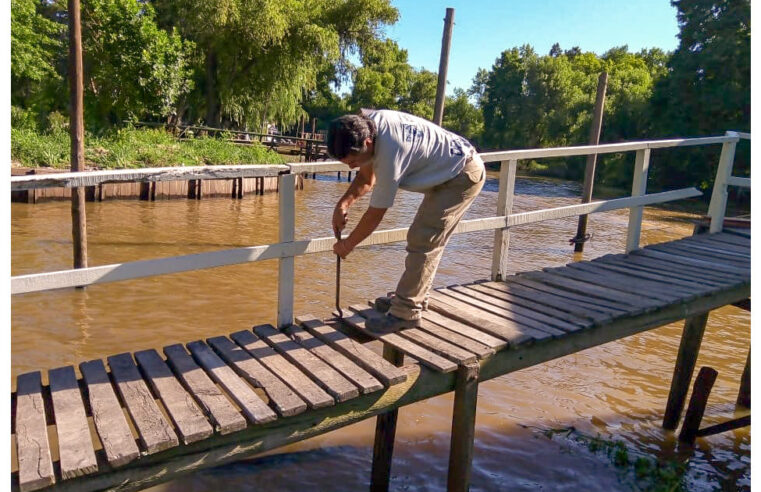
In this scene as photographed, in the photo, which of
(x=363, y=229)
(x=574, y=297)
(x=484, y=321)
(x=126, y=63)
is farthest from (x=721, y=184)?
(x=126, y=63)

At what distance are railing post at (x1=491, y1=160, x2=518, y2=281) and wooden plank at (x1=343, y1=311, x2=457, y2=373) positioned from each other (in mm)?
1526

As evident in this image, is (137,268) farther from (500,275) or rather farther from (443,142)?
(500,275)

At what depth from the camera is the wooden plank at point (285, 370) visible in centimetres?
309

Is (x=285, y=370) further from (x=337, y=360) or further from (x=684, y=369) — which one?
(x=684, y=369)

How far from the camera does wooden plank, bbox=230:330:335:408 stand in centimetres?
309

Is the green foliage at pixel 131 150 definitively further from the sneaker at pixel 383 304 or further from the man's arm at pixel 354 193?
the man's arm at pixel 354 193

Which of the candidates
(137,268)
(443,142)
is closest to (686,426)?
(443,142)

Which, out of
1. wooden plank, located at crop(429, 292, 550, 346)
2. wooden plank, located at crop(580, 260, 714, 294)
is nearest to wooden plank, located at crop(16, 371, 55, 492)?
wooden plank, located at crop(429, 292, 550, 346)

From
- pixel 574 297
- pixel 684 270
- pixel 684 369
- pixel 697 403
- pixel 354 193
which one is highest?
pixel 354 193

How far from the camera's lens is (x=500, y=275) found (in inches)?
214

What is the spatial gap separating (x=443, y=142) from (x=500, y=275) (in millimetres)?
1995

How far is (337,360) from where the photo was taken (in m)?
3.58

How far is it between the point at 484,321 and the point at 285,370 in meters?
1.49

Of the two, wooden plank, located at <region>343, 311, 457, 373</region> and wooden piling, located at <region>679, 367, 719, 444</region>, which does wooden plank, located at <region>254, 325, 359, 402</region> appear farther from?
wooden piling, located at <region>679, 367, 719, 444</region>
